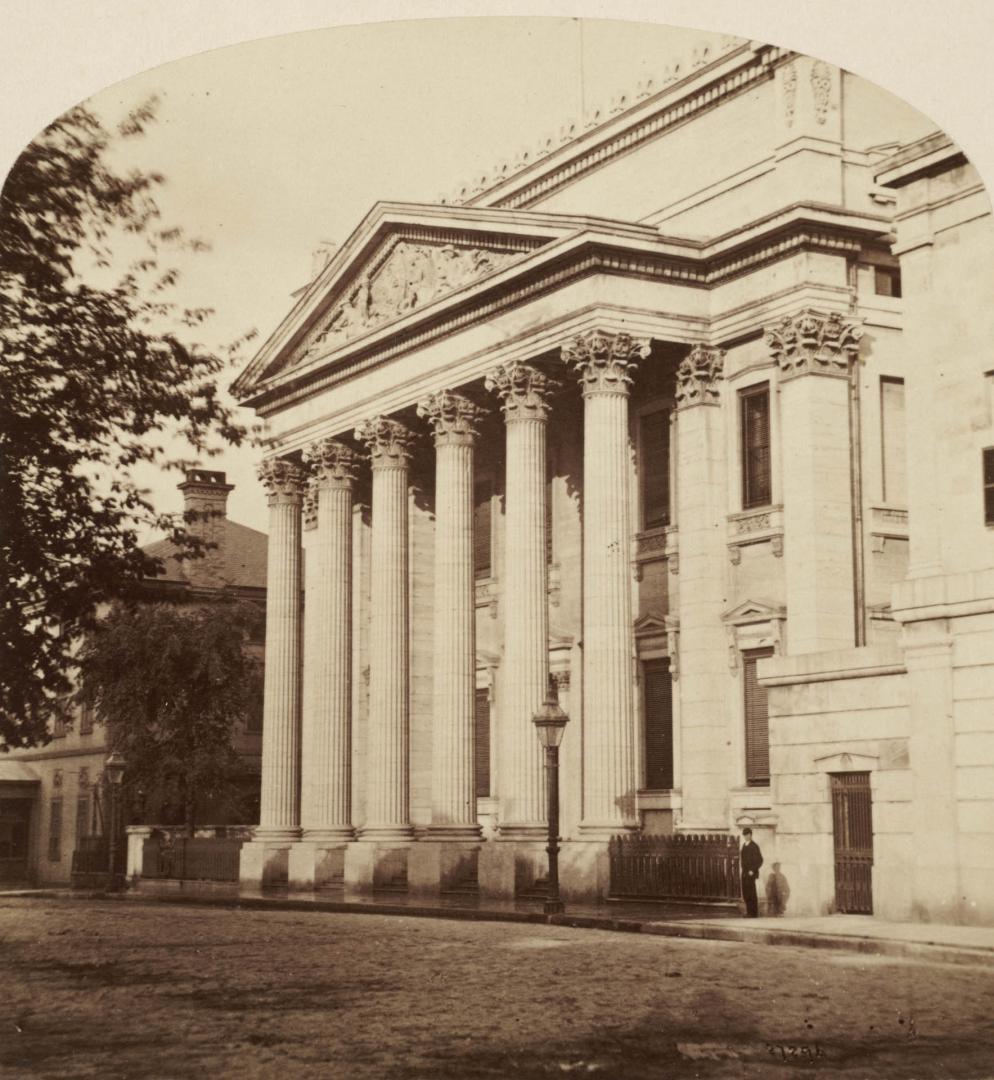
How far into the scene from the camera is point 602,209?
1682 inches

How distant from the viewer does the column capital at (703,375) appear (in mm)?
41781

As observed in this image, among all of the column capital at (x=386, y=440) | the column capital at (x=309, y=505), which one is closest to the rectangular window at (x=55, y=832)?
the column capital at (x=386, y=440)

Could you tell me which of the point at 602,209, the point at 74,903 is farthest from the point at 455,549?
the point at 74,903

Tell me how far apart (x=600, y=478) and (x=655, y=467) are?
3.43 metres

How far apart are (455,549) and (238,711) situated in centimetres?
1338

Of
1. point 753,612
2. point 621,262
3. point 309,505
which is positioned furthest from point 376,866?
point 621,262

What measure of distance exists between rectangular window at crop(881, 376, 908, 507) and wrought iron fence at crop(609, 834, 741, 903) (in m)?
8.03

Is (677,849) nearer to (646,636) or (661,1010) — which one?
(646,636)

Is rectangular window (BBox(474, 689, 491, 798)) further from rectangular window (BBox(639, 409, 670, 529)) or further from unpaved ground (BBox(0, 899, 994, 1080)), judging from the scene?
unpaved ground (BBox(0, 899, 994, 1080))

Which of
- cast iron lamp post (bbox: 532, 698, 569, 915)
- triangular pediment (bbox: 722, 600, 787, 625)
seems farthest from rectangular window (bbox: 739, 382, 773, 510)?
cast iron lamp post (bbox: 532, 698, 569, 915)

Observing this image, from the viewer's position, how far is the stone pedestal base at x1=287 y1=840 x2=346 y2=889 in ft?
154

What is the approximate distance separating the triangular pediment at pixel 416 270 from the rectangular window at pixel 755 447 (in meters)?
5.32

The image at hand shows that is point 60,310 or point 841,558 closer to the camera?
point 60,310

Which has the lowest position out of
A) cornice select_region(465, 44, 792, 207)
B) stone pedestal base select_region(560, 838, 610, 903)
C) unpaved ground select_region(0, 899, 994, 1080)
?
unpaved ground select_region(0, 899, 994, 1080)
